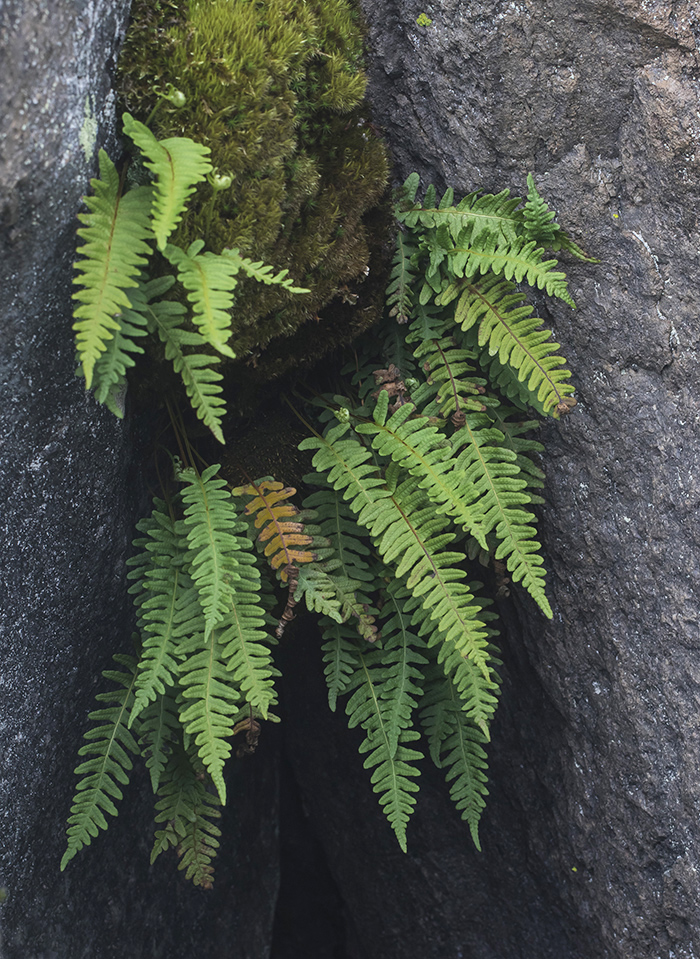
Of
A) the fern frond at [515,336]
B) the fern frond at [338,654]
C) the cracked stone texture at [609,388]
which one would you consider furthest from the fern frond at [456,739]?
the fern frond at [515,336]

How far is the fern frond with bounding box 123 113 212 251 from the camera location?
1.75 meters

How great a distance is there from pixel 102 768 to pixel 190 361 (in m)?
1.25

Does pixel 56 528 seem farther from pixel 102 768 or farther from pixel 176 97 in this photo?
pixel 176 97

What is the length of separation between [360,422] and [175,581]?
0.77 meters

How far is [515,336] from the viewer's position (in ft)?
7.75

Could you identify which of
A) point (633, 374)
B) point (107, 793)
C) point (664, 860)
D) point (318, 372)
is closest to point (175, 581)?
point (107, 793)

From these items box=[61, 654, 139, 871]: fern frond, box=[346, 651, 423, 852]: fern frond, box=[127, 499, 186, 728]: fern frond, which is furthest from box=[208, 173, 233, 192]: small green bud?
box=[346, 651, 423, 852]: fern frond

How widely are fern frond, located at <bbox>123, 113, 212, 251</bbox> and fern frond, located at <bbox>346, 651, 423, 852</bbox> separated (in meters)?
1.50

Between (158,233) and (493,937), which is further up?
(158,233)

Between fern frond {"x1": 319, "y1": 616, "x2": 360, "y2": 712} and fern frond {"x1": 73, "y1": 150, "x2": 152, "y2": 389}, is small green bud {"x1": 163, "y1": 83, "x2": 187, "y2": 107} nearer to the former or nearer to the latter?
fern frond {"x1": 73, "y1": 150, "x2": 152, "y2": 389}

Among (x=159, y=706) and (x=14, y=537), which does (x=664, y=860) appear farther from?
(x=14, y=537)

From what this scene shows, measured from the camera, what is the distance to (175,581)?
2.32 meters

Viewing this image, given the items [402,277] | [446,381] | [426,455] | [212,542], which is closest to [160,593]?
[212,542]

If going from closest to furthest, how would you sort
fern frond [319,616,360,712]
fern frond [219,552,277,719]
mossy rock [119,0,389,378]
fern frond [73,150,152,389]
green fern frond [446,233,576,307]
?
fern frond [73,150,152,389]
mossy rock [119,0,389,378]
fern frond [219,552,277,719]
green fern frond [446,233,576,307]
fern frond [319,616,360,712]
